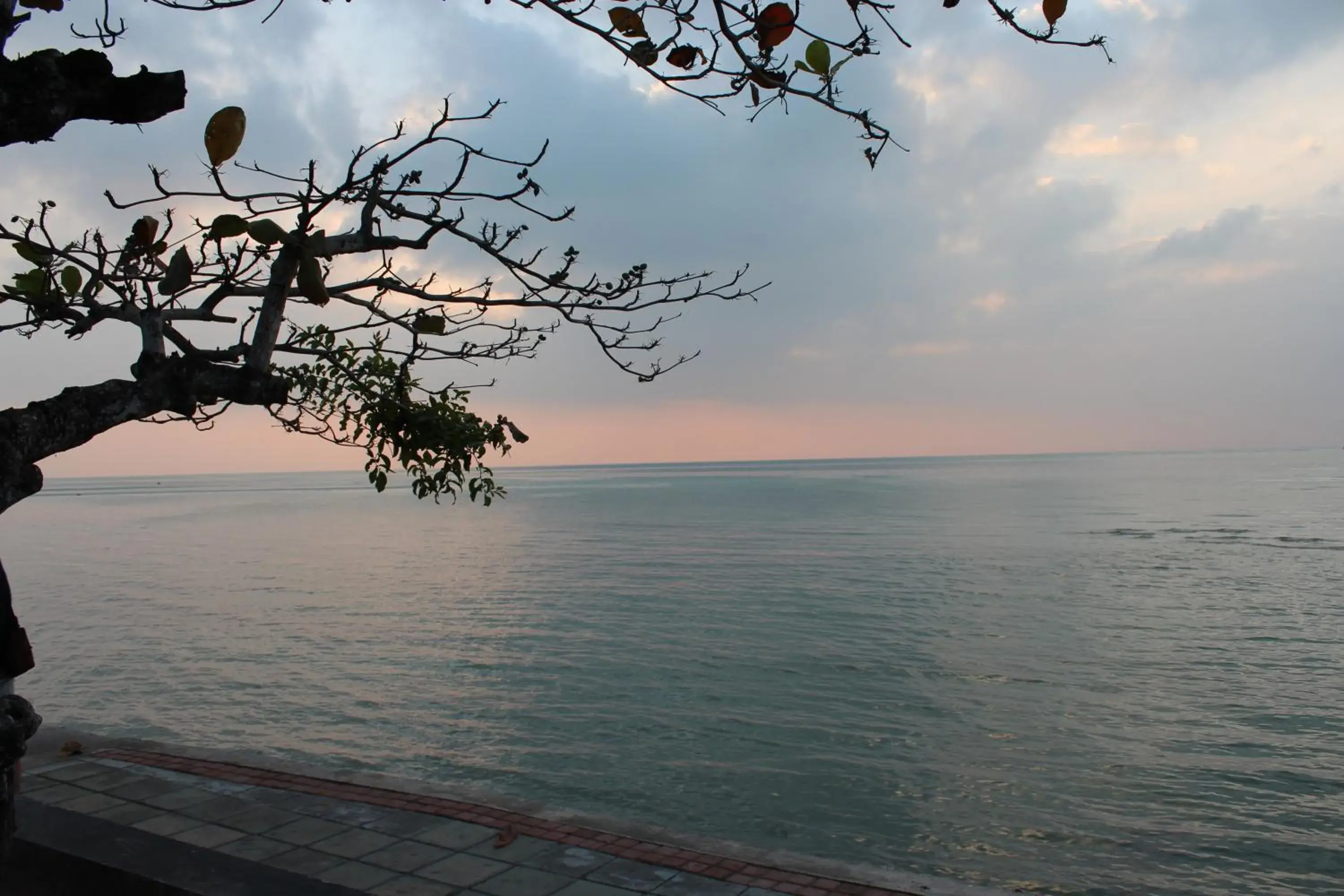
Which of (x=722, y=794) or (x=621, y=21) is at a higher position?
(x=621, y=21)

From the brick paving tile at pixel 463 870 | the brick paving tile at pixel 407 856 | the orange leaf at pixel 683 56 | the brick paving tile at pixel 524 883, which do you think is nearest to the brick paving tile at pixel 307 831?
the brick paving tile at pixel 407 856

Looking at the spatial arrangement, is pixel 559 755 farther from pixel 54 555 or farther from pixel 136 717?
pixel 54 555

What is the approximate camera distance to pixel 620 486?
120m

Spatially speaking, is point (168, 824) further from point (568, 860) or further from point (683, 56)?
point (683, 56)

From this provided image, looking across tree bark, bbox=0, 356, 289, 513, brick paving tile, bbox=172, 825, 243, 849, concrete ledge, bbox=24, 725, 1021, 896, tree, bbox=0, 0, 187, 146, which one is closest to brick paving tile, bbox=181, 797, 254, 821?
brick paving tile, bbox=172, 825, 243, 849

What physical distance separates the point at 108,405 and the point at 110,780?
5.24 m

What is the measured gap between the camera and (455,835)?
644 cm

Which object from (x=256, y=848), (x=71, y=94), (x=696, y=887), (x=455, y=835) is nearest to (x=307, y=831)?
(x=256, y=848)

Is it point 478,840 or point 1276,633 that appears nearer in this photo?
point 478,840

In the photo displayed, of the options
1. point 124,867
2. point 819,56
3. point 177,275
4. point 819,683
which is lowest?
point 819,683

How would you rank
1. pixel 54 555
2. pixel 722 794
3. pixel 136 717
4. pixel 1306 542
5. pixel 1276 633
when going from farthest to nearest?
pixel 54 555 < pixel 1306 542 < pixel 1276 633 < pixel 136 717 < pixel 722 794

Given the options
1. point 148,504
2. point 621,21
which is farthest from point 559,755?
point 148,504

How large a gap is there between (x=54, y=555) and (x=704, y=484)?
298 ft

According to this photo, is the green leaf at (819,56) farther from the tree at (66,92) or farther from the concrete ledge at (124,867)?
the concrete ledge at (124,867)
